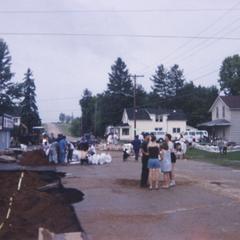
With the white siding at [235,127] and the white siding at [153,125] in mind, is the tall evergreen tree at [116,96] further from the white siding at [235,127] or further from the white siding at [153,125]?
the white siding at [235,127]

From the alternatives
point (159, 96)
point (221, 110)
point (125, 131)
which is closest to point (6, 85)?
point (125, 131)

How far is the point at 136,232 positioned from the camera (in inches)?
445

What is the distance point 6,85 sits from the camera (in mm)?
96812

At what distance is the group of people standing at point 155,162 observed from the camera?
775 inches

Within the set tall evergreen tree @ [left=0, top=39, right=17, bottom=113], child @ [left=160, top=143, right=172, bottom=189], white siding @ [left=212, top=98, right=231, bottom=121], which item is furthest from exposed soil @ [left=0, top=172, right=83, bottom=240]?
tall evergreen tree @ [left=0, top=39, right=17, bottom=113]

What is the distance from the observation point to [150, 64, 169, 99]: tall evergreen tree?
146 m

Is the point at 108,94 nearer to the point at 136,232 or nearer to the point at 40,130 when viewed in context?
the point at 40,130

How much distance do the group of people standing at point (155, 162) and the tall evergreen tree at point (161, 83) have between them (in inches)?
4885

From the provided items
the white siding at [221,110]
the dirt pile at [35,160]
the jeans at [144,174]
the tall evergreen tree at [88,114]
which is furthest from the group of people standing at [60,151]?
the tall evergreen tree at [88,114]

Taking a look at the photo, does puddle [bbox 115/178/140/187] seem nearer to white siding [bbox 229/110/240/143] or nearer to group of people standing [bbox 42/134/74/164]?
group of people standing [bbox 42/134/74/164]

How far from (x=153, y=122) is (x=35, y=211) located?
93.4 metres

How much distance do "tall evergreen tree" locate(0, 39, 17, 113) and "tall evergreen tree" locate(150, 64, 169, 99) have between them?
2127 inches

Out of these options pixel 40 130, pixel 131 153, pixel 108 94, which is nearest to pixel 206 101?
pixel 108 94

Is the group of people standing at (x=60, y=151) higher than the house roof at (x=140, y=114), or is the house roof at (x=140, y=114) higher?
the house roof at (x=140, y=114)
